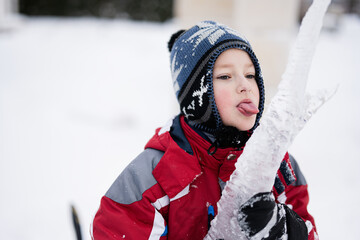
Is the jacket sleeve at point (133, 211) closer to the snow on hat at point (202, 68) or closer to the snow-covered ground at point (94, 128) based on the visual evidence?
the snow on hat at point (202, 68)

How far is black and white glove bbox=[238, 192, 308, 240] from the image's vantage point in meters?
0.88

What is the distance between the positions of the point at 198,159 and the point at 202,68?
1.04 ft

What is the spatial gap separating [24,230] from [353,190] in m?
2.45

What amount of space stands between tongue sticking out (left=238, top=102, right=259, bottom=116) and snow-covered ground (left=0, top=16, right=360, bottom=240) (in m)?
1.29

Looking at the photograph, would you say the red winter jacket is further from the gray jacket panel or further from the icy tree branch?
the icy tree branch

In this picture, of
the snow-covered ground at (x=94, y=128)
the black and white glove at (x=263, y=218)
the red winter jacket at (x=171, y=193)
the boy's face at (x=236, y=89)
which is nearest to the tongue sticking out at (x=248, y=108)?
the boy's face at (x=236, y=89)

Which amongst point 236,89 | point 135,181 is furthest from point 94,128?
point 236,89

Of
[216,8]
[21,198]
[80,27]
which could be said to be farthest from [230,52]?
[80,27]

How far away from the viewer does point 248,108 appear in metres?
1.12

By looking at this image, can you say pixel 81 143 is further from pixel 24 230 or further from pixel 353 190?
pixel 353 190

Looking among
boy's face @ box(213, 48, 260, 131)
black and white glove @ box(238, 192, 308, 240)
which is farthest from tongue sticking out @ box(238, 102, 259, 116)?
black and white glove @ box(238, 192, 308, 240)

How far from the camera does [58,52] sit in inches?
322

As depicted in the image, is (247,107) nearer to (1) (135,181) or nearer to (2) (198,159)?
(2) (198,159)

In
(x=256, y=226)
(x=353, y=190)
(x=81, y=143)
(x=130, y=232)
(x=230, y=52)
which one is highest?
(x=230, y=52)
